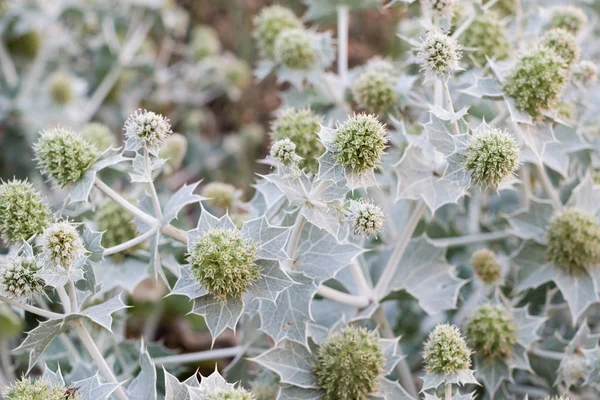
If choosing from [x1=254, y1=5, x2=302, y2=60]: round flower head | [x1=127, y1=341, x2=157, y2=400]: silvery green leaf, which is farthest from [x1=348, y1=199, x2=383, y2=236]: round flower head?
[x1=254, y1=5, x2=302, y2=60]: round flower head

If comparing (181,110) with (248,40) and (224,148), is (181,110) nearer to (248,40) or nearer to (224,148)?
(224,148)

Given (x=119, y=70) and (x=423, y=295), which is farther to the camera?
(x=119, y=70)

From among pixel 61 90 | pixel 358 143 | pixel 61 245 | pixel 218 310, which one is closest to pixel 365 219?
pixel 358 143

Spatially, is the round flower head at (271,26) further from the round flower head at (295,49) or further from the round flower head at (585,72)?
the round flower head at (585,72)

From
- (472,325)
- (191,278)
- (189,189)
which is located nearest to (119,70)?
(189,189)

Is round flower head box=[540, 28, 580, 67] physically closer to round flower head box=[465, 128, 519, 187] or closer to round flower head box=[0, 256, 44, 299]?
round flower head box=[465, 128, 519, 187]
